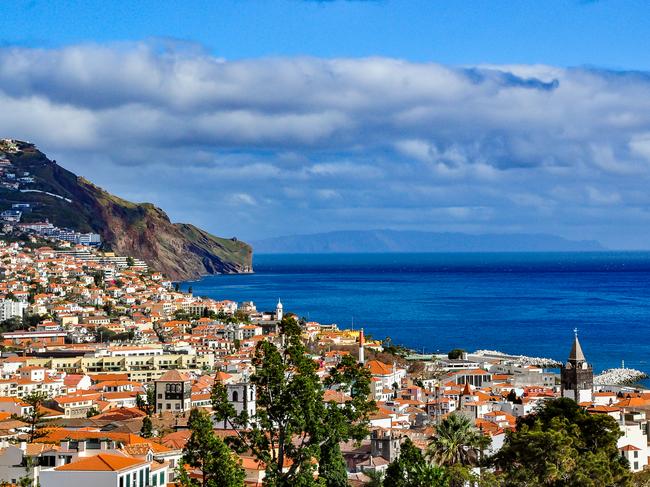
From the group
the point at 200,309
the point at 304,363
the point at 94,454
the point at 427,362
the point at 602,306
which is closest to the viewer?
the point at 304,363

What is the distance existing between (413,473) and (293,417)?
296cm

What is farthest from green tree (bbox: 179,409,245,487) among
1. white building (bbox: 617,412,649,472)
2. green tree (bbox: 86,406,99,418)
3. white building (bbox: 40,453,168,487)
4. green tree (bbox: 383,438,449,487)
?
green tree (bbox: 86,406,99,418)

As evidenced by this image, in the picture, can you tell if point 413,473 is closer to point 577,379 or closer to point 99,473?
point 99,473

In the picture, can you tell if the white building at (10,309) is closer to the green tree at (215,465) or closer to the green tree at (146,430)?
the green tree at (146,430)

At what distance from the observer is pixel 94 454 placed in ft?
87.3

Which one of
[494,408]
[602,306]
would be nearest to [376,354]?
[494,408]

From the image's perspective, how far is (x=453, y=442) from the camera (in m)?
27.9

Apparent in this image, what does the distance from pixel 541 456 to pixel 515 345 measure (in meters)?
72.1

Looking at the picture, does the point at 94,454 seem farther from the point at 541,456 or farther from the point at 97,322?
the point at 97,322

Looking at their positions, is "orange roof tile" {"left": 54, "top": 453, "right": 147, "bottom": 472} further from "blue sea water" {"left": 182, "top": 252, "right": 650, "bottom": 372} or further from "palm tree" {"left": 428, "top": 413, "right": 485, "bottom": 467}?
"blue sea water" {"left": 182, "top": 252, "right": 650, "bottom": 372}

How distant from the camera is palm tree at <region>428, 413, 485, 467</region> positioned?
1097 inches

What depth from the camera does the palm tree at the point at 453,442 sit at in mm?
27859

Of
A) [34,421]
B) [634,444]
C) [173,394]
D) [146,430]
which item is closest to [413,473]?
[634,444]

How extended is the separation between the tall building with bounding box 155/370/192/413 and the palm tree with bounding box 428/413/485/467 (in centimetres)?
2565
